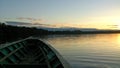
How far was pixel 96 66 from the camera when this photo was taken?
1909cm

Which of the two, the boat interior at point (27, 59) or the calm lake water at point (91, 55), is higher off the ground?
the boat interior at point (27, 59)

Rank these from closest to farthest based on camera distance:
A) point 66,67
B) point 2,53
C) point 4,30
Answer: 1. point 66,67
2. point 2,53
3. point 4,30

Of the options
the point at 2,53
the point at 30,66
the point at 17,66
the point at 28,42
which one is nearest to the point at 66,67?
the point at 30,66

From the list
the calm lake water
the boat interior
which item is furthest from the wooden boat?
the calm lake water

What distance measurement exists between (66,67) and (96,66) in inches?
467

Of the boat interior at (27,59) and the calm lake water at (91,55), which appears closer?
the boat interior at (27,59)

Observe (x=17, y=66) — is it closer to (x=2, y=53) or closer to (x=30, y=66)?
(x=30, y=66)

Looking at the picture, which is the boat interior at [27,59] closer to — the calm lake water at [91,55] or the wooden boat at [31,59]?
the wooden boat at [31,59]

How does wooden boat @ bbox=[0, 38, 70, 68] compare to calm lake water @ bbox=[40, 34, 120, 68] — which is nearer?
wooden boat @ bbox=[0, 38, 70, 68]

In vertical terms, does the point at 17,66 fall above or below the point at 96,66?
above

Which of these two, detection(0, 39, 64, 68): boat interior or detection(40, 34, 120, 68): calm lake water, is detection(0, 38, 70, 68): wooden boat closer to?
detection(0, 39, 64, 68): boat interior

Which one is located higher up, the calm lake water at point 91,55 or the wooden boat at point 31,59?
the wooden boat at point 31,59

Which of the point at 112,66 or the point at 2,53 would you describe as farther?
the point at 112,66

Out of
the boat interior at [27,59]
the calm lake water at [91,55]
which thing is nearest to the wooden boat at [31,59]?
the boat interior at [27,59]
